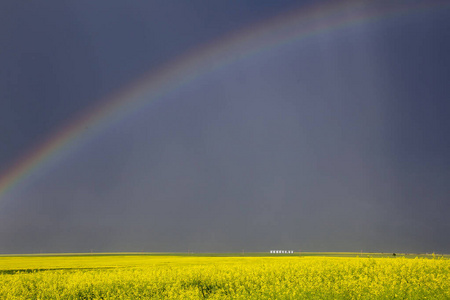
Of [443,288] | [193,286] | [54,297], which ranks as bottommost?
[54,297]

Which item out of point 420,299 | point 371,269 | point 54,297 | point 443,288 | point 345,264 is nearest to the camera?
point 420,299

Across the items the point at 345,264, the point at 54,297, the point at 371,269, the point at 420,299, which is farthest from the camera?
the point at 345,264

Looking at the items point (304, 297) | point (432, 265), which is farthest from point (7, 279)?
point (432, 265)

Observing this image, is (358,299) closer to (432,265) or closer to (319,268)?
(319,268)

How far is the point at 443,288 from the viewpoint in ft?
48.5

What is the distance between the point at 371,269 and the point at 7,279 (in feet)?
64.2

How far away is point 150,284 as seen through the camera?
732 inches

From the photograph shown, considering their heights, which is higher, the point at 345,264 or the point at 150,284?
the point at 345,264

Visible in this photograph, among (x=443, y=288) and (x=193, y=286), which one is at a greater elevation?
(x=443, y=288)

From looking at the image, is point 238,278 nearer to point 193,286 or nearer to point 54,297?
point 193,286

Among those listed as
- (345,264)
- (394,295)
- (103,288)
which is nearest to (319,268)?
(345,264)

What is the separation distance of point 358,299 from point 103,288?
38.4 feet

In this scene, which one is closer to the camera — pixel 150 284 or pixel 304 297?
pixel 304 297

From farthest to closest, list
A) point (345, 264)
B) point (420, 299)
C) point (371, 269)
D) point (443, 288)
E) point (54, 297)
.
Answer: point (345, 264), point (371, 269), point (54, 297), point (443, 288), point (420, 299)
